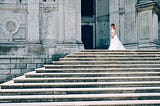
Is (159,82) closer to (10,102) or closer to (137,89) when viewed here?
(137,89)

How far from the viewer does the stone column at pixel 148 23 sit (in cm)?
1912

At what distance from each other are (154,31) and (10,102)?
12.1 metres

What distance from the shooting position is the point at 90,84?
35.9 ft

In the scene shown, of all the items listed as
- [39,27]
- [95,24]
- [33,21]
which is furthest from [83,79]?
[95,24]

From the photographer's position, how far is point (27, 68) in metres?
16.4

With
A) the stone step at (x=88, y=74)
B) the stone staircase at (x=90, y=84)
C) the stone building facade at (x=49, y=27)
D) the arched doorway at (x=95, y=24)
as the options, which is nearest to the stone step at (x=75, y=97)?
the stone staircase at (x=90, y=84)

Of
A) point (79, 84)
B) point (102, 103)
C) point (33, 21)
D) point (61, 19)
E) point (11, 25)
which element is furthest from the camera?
point (61, 19)

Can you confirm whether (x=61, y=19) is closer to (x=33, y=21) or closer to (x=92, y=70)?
(x=33, y=21)

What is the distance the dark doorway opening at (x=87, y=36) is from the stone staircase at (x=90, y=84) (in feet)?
32.2

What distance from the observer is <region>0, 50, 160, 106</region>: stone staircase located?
9758mm

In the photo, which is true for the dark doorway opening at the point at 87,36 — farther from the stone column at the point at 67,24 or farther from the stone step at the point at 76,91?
the stone step at the point at 76,91

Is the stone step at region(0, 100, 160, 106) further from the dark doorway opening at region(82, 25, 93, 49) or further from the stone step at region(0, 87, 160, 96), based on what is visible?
the dark doorway opening at region(82, 25, 93, 49)

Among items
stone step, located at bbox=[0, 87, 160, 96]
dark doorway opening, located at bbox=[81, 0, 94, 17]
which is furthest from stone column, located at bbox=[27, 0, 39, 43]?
stone step, located at bbox=[0, 87, 160, 96]

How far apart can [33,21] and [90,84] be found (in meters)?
8.78
